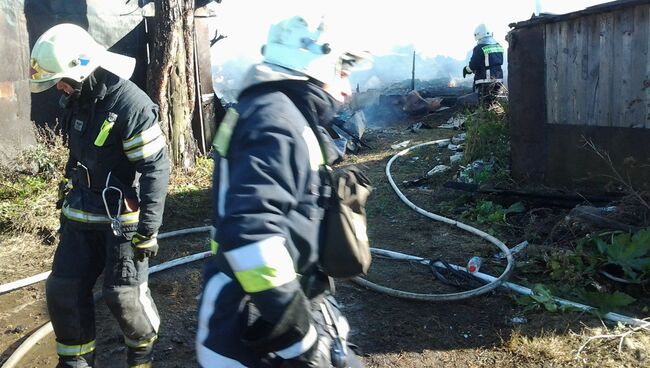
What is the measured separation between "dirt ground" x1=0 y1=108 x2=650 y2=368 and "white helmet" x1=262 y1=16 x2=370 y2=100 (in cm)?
229

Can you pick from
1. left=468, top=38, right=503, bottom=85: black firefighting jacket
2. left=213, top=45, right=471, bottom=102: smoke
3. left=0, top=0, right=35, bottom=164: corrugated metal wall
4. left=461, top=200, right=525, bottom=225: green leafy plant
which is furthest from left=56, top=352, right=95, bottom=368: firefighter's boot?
left=213, top=45, right=471, bottom=102: smoke

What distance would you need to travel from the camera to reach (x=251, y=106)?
1.85m

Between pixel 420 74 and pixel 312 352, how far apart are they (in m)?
33.6

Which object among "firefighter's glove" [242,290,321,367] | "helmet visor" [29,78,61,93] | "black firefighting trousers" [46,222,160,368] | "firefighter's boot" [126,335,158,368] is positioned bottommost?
"firefighter's boot" [126,335,158,368]

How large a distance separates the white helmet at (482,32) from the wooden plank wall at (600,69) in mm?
4536

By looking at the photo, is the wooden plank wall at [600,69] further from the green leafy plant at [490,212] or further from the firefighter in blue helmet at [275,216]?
the firefighter in blue helmet at [275,216]

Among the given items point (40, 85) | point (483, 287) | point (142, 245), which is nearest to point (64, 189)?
point (40, 85)

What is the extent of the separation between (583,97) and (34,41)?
6857 millimetres

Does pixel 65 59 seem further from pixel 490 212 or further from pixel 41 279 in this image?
pixel 490 212

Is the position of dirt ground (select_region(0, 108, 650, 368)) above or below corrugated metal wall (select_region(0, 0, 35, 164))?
below

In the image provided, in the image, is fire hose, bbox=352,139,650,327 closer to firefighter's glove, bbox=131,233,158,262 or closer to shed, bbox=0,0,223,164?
firefighter's glove, bbox=131,233,158,262

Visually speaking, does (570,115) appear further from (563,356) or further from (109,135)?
(109,135)

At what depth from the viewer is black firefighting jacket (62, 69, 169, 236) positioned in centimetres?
312

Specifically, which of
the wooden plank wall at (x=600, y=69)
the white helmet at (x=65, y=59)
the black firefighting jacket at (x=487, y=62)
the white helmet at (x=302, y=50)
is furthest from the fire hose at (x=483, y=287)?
the black firefighting jacket at (x=487, y=62)
